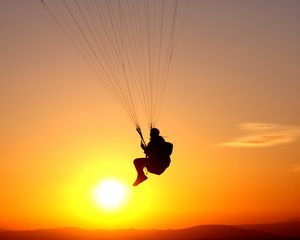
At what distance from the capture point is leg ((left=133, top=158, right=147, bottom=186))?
26.8 meters

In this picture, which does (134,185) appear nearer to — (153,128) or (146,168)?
(146,168)

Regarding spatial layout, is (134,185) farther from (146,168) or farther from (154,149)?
(154,149)

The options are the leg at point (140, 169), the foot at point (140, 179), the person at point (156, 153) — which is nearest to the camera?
the person at point (156, 153)

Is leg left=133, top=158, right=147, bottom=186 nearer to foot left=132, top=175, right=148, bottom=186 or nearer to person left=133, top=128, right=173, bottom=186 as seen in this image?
foot left=132, top=175, right=148, bottom=186

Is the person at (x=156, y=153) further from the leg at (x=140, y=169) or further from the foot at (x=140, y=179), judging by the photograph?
the foot at (x=140, y=179)

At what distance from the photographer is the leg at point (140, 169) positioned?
1055 inches

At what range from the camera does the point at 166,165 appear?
1035 inches

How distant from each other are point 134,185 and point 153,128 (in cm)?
334

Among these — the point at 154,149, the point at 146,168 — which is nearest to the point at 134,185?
the point at 146,168

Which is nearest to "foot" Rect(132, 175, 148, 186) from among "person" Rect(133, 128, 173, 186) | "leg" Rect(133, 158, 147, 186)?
"leg" Rect(133, 158, 147, 186)

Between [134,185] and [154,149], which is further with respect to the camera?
[134,185]

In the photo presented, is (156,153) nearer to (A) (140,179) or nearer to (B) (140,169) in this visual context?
(B) (140,169)

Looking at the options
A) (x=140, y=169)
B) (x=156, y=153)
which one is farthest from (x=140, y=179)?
(x=156, y=153)

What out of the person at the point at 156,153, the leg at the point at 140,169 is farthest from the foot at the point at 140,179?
the person at the point at 156,153
